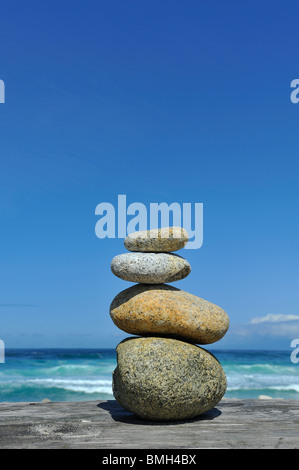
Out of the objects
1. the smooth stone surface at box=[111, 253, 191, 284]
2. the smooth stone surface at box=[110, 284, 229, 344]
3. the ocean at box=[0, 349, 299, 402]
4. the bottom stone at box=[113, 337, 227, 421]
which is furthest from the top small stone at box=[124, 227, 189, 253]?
the ocean at box=[0, 349, 299, 402]

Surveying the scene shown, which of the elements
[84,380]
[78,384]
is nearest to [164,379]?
[78,384]

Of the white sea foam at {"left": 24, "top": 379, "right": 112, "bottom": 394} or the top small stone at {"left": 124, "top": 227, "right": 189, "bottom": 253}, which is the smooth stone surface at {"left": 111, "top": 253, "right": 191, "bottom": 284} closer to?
the top small stone at {"left": 124, "top": 227, "right": 189, "bottom": 253}

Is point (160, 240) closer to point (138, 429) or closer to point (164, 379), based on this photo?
point (164, 379)

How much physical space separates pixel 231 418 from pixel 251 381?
19483 mm

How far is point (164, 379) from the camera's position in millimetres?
7793

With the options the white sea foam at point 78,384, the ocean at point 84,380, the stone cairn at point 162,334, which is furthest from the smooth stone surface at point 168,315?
the white sea foam at point 78,384

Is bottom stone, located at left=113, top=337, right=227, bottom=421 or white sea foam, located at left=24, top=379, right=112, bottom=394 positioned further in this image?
white sea foam, located at left=24, top=379, right=112, bottom=394

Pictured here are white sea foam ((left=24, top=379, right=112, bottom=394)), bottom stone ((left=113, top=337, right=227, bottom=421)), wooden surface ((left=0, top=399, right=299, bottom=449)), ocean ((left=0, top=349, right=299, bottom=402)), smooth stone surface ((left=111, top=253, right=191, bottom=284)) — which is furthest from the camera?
white sea foam ((left=24, top=379, right=112, bottom=394))

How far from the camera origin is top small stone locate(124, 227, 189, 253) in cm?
867

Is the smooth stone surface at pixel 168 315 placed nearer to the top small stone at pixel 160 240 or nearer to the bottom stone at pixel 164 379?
the bottom stone at pixel 164 379

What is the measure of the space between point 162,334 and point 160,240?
1669mm

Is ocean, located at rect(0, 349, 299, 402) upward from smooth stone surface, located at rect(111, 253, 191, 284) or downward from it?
downward

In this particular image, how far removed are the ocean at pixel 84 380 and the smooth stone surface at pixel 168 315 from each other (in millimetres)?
14628
